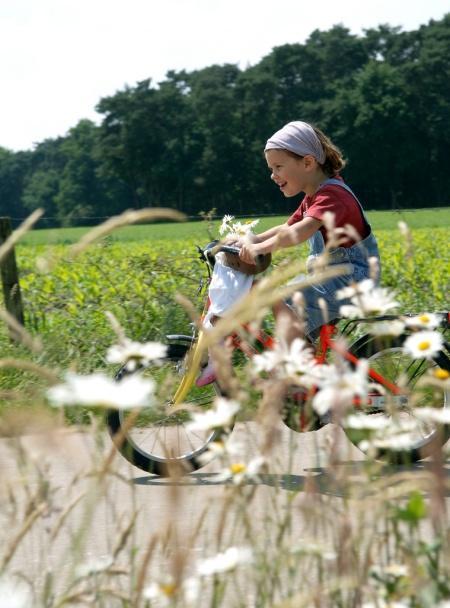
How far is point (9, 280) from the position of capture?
8297 mm

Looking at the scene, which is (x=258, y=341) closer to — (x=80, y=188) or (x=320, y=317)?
(x=320, y=317)

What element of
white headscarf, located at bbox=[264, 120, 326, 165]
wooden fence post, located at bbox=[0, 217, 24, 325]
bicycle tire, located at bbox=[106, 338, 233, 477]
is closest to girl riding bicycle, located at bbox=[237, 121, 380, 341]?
white headscarf, located at bbox=[264, 120, 326, 165]

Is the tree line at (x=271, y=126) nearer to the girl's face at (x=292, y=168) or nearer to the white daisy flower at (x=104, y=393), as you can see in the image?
the girl's face at (x=292, y=168)

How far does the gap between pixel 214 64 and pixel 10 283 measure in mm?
92646

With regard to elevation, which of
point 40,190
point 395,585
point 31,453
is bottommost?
point 40,190

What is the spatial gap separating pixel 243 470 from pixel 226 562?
7.8 inches

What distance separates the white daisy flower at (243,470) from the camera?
1780 millimetres

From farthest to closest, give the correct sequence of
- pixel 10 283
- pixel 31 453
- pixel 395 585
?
1. pixel 10 283
2. pixel 395 585
3. pixel 31 453

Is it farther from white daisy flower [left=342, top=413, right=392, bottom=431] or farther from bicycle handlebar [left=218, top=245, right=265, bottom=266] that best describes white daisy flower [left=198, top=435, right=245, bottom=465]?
bicycle handlebar [left=218, top=245, right=265, bottom=266]

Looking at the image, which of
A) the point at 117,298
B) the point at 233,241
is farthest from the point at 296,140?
the point at 117,298

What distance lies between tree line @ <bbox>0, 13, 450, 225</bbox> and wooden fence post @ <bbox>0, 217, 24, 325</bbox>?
68.3 meters

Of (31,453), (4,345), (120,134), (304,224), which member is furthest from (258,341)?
(120,134)

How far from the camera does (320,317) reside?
4977 mm

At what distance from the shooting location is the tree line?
8081cm
